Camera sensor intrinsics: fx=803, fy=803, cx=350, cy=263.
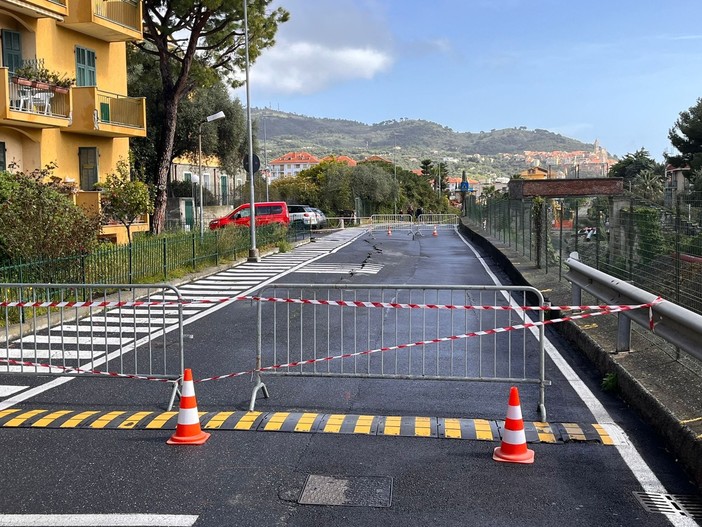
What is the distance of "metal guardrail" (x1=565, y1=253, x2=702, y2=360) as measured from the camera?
6.38 metres

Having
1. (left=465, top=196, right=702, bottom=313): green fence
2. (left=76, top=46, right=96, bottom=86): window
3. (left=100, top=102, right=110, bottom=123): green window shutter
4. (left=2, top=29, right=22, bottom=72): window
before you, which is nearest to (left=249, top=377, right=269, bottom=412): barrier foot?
(left=465, top=196, right=702, bottom=313): green fence

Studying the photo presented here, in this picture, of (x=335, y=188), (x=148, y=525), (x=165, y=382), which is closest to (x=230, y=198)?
(x=335, y=188)

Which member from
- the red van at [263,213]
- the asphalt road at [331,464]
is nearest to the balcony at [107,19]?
the red van at [263,213]

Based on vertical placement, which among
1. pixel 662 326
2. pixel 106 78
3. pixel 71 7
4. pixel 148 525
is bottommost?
pixel 148 525

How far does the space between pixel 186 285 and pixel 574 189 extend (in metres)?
23.1

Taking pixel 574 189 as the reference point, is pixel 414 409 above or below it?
below

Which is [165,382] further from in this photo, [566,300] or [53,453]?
[566,300]

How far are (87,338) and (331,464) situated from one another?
676 centimetres

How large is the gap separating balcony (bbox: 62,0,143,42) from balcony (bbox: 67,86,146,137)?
2.05 meters

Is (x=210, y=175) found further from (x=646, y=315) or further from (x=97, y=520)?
(x=97, y=520)

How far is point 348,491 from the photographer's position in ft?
17.5

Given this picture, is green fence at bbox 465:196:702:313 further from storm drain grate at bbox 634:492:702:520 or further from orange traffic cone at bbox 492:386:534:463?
storm drain grate at bbox 634:492:702:520

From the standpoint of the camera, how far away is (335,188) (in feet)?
224

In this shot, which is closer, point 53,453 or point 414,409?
point 53,453
